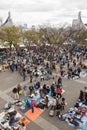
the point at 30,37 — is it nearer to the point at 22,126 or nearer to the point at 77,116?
the point at 77,116

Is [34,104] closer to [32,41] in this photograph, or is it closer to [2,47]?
[2,47]

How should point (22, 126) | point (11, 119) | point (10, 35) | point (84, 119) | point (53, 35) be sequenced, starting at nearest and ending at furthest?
point (22, 126), point (11, 119), point (84, 119), point (53, 35), point (10, 35)

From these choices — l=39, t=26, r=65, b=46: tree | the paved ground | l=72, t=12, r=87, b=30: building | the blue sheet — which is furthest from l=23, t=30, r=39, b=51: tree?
the blue sheet

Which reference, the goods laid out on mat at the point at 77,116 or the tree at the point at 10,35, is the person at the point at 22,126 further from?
the tree at the point at 10,35

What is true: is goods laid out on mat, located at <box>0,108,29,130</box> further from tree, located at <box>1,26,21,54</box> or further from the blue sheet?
tree, located at <box>1,26,21,54</box>

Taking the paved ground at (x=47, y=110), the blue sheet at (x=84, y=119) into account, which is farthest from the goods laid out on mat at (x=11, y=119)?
the blue sheet at (x=84, y=119)

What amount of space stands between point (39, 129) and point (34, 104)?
8.56 ft

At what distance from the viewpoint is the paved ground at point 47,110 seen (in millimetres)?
10453

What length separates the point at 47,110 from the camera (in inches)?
481

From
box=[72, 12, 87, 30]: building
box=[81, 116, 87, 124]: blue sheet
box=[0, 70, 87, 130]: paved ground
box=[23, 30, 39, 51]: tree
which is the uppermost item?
box=[72, 12, 87, 30]: building

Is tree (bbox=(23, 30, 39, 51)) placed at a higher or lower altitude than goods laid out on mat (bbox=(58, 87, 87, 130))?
higher

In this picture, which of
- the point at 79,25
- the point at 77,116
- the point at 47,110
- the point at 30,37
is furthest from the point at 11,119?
the point at 79,25

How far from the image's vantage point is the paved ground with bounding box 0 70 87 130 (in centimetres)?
1045

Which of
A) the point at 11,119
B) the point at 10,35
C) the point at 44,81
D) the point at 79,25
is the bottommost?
the point at 44,81
